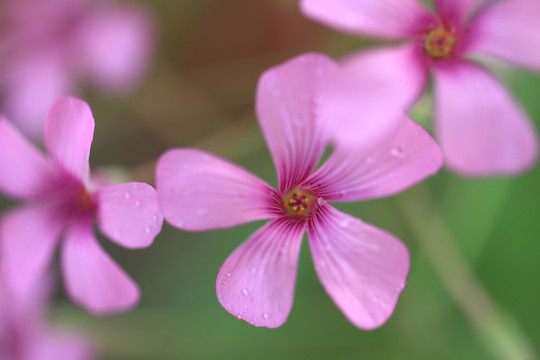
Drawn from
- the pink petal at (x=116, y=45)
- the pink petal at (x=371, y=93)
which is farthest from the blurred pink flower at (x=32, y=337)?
the pink petal at (x=371, y=93)

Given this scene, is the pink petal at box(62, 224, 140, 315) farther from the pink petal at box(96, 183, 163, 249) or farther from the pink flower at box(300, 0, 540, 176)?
the pink flower at box(300, 0, 540, 176)

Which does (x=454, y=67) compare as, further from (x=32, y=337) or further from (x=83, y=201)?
(x=32, y=337)

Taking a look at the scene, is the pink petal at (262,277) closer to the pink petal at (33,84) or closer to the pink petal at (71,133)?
the pink petal at (71,133)

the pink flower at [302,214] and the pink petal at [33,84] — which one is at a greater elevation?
the pink flower at [302,214]

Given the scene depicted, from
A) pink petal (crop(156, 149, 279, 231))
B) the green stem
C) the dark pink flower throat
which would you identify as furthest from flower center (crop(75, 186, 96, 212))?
the green stem

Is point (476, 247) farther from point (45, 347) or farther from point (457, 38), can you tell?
point (45, 347)

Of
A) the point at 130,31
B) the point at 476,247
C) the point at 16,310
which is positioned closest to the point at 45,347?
the point at 16,310
